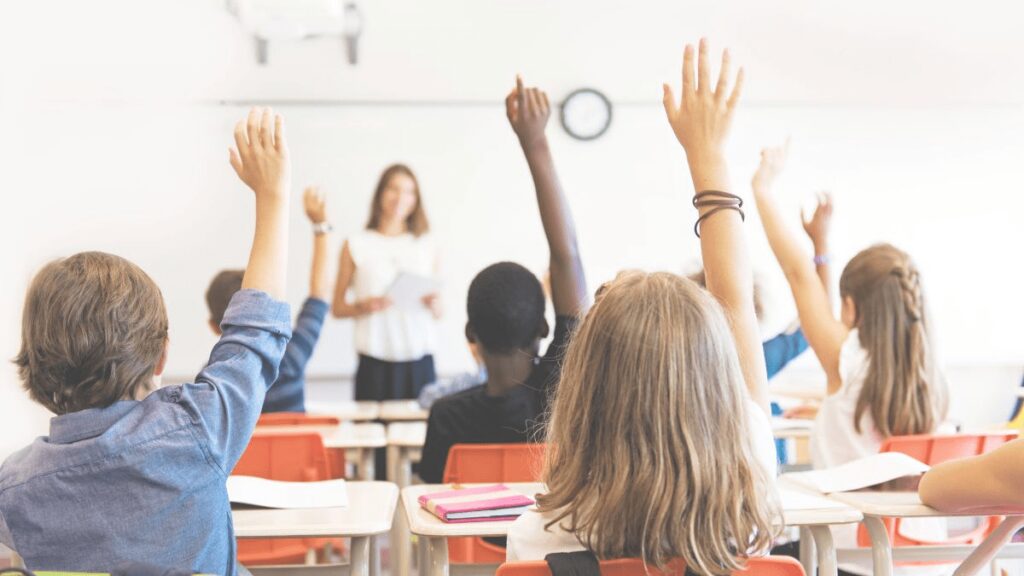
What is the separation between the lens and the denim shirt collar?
1438mm

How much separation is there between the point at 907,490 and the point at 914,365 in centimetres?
63

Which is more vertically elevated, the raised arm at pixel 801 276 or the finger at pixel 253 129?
the finger at pixel 253 129

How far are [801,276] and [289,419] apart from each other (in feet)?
5.05

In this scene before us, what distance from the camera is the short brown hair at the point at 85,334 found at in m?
1.44

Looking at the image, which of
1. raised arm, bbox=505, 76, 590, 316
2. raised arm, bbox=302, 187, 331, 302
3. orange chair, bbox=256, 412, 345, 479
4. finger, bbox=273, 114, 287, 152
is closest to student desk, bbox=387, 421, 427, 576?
orange chair, bbox=256, 412, 345, 479

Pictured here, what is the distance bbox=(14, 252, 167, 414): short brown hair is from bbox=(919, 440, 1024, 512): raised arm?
4.04ft

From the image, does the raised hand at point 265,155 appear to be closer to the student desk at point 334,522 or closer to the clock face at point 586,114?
the student desk at point 334,522

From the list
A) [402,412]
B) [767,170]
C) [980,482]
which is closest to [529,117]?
[767,170]

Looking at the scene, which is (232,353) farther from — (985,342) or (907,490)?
(985,342)

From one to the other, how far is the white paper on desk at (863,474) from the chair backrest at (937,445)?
0.26m

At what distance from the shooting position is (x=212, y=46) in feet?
18.2

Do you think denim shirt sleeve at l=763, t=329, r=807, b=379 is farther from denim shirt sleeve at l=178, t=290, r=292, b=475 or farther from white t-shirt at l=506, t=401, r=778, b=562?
denim shirt sleeve at l=178, t=290, r=292, b=475

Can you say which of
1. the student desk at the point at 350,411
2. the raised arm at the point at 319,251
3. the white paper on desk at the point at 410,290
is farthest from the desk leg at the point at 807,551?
the white paper on desk at the point at 410,290

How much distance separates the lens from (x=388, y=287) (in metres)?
4.54
